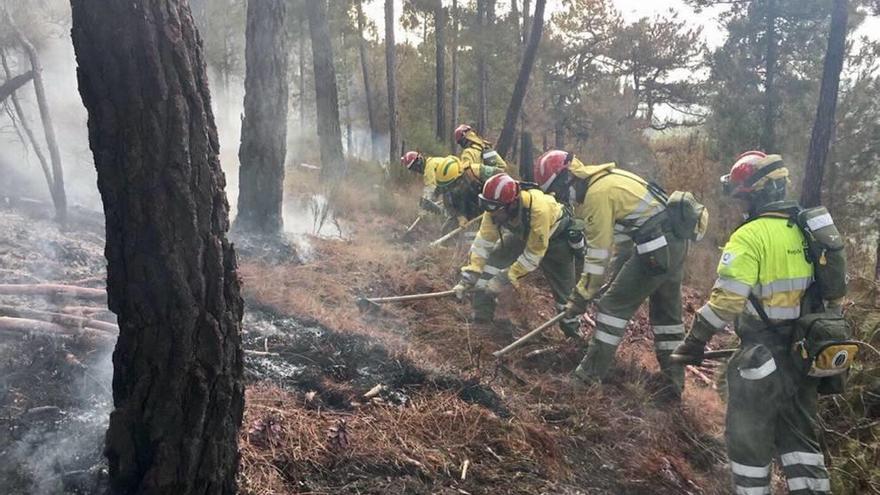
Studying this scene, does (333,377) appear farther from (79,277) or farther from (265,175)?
(265,175)

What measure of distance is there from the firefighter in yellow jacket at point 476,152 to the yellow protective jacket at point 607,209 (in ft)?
11.9

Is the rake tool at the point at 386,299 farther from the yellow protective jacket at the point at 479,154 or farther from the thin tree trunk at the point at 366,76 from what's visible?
the thin tree trunk at the point at 366,76

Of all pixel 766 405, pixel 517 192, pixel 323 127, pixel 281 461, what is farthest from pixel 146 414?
pixel 323 127

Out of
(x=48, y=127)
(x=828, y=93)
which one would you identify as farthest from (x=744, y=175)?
(x=828, y=93)

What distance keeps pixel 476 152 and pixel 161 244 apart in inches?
330

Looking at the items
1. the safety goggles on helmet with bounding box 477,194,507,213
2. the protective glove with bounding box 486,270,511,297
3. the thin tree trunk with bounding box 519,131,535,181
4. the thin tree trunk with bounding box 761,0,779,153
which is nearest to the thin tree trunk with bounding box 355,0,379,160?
the thin tree trunk with bounding box 519,131,535,181

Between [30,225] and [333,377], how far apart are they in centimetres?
478

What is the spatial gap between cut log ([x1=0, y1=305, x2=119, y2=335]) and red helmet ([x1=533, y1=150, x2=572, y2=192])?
12.2ft

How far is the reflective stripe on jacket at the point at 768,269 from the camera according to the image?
3.58 metres

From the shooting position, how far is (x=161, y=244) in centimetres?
215

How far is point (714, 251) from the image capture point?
11461 millimetres

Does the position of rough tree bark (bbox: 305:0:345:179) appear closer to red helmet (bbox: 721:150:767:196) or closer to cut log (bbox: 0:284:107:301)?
cut log (bbox: 0:284:107:301)

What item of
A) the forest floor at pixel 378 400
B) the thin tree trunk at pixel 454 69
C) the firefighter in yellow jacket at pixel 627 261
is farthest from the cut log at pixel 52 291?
the thin tree trunk at pixel 454 69

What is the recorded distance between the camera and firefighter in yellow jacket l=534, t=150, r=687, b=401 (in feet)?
17.1
